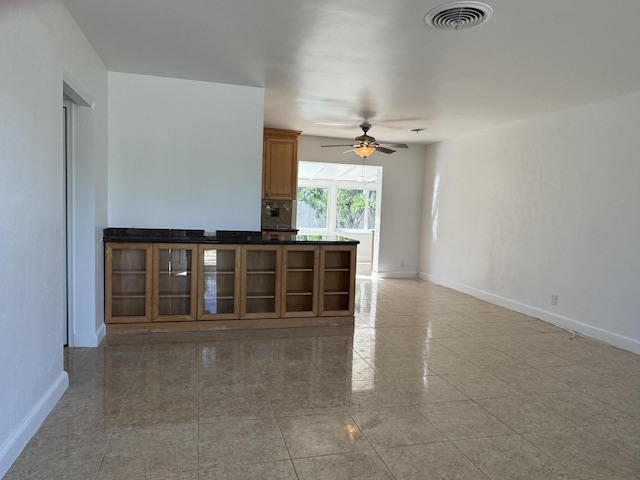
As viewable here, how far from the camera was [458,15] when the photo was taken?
8.61ft

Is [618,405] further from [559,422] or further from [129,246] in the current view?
[129,246]

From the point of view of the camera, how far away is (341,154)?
758cm

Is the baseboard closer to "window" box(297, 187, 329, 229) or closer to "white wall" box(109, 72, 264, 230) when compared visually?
"white wall" box(109, 72, 264, 230)

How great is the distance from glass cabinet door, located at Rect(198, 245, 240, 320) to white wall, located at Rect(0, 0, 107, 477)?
1.53 metres

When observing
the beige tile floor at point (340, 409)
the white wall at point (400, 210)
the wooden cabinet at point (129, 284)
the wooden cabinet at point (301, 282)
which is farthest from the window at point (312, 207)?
the wooden cabinet at point (129, 284)

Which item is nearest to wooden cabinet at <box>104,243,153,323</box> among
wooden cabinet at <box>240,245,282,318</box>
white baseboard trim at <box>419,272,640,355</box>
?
wooden cabinet at <box>240,245,282,318</box>

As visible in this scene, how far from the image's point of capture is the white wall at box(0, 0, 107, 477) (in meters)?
1.97

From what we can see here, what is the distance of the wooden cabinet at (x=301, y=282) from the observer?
14.7 ft

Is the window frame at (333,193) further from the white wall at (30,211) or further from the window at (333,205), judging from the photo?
the white wall at (30,211)

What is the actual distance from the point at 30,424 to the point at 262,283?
8.05 feet

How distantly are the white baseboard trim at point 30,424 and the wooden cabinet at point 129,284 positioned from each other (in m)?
1.25

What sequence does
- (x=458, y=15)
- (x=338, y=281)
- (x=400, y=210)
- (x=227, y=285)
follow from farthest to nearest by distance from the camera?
(x=400, y=210) → (x=338, y=281) → (x=227, y=285) → (x=458, y=15)

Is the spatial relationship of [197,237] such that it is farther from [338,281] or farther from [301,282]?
[338,281]

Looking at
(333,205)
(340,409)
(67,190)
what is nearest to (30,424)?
(340,409)
